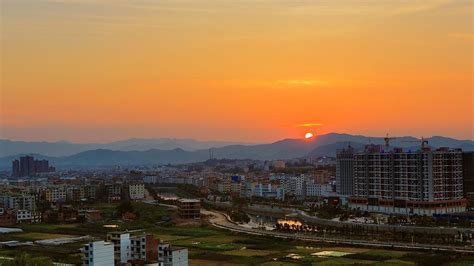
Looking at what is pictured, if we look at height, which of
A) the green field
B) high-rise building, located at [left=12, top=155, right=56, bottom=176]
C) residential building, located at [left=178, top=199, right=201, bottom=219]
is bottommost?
the green field

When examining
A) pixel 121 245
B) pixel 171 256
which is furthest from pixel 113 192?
pixel 171 256

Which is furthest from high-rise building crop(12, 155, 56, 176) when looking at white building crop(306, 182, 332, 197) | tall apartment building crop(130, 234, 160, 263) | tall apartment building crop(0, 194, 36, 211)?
tall apartment building crop(130, 234, 160, 263)

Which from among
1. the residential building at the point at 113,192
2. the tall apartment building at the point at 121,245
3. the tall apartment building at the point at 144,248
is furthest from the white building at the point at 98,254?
the residential building at the point at 113,192

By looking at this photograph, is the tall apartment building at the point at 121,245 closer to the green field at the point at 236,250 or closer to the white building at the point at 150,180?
the green field at the point at 236,250

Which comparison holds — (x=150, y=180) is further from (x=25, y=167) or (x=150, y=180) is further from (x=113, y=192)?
(x=25, y=167)

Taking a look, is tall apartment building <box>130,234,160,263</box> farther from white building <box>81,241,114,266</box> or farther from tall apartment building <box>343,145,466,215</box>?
tall apartment building <box>343,145,466,215</box>

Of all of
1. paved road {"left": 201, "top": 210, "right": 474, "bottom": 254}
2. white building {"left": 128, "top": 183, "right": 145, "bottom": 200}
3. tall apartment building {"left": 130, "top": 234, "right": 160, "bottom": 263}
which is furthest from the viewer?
white building {"left": 128, "top": 183, "right": 145, "bottom": 200}

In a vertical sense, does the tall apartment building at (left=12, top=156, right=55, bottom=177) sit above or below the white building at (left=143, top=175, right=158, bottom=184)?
above
